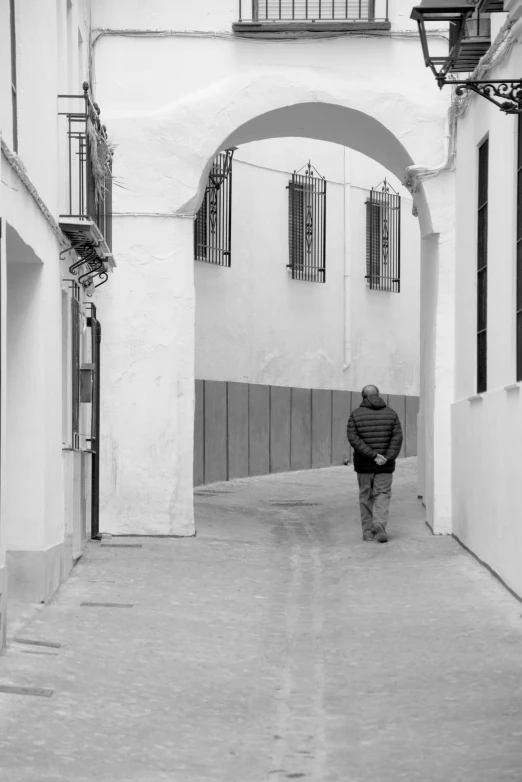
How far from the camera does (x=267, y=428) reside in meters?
24.0

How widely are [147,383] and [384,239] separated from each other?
13.4 metres

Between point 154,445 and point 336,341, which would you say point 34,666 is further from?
point 336,341

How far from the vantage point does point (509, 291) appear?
11367 mm

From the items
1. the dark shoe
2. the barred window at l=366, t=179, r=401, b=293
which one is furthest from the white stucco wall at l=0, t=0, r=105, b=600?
the barred window at l=366, t=179, r=401, b=293

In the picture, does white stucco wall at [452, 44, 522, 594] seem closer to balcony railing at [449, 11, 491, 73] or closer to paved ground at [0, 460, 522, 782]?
balcony railing at [449, 11, 491, 73]

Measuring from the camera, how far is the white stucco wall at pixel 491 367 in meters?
11.0

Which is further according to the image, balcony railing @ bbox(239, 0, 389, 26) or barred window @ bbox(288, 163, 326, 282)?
barred window @ bbox(288, 163, 326, 282)

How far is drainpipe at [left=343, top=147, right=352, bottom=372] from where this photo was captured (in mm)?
26078

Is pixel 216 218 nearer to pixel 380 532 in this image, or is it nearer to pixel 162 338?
pixel 162 338

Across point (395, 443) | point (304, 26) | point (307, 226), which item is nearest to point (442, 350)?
point (395, 443)

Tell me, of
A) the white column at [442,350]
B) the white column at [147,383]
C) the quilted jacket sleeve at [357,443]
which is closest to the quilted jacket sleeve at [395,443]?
the quilted jacket sleeve at [357,443]

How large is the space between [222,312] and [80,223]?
11.4 metres

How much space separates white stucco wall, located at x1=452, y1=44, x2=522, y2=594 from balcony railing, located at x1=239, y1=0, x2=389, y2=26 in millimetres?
2102

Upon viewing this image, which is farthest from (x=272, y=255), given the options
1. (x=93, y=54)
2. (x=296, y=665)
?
(x=296, y=665)
